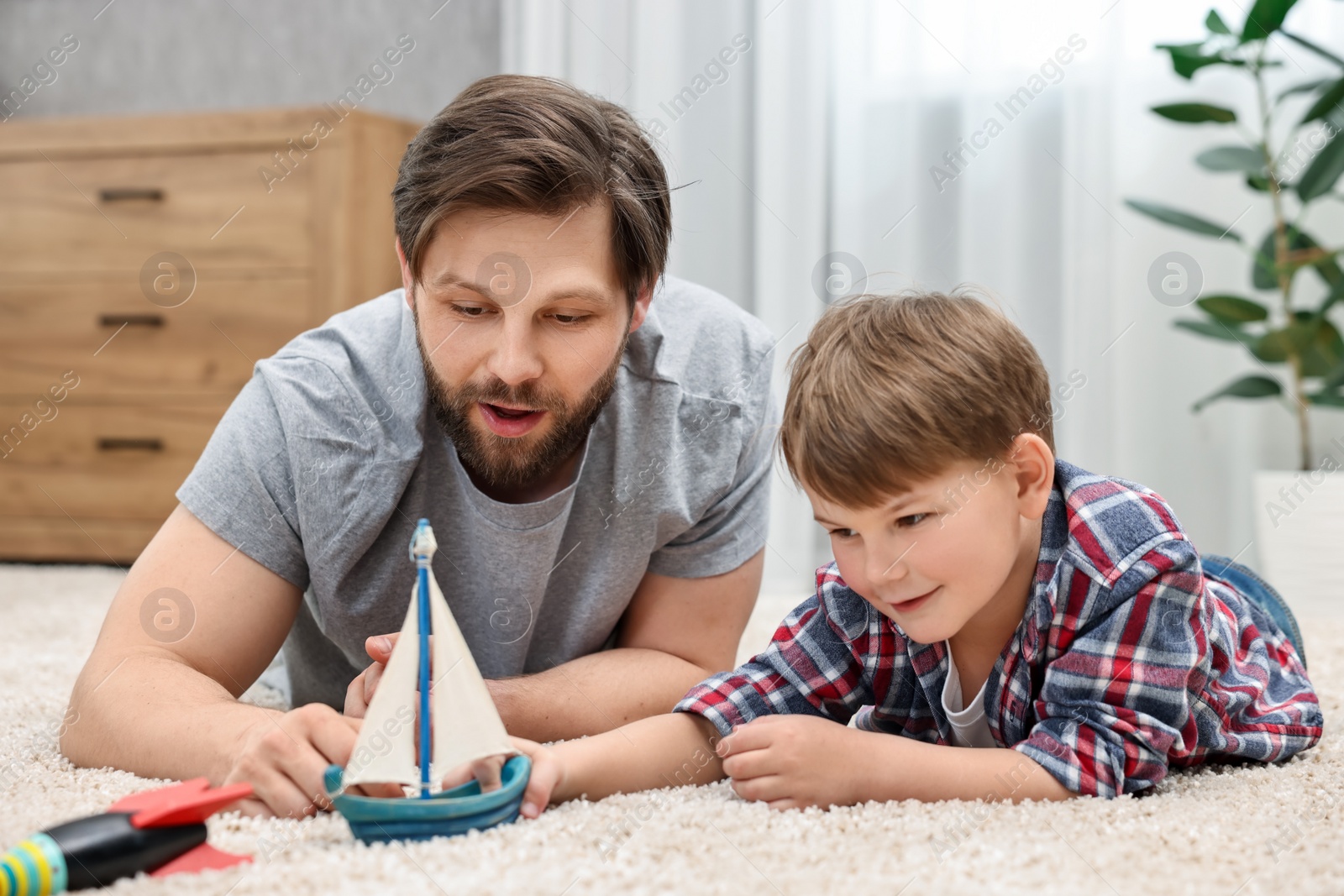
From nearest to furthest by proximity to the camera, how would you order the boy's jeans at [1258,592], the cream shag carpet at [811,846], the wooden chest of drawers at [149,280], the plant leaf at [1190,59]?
the cream shag carpet at [811,846] < the boy's jeans at [1258,592] < the plant leaf at [1190,59] < the wooden chest of drawers at [149,280]

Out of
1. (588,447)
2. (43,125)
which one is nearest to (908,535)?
(588,447)

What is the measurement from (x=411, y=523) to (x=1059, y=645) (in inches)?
22.2

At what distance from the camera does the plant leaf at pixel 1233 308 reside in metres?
1.91

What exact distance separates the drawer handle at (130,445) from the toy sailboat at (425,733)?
79.0 inches

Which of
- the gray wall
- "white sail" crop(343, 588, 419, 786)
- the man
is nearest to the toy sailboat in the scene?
"white sail" crop(343, 588, 419, 786)

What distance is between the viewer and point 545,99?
979mm

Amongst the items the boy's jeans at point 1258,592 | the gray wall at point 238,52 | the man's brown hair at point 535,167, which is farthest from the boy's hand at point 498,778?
the gray wall at point 238,52

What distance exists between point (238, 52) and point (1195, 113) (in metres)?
2.10

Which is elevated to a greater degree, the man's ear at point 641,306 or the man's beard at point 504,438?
the man's ear at point 641,306

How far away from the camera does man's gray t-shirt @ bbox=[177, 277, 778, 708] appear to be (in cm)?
99

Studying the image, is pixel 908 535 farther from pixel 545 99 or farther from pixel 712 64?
pixel 712 64

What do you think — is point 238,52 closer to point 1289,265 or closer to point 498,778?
point 1289,265

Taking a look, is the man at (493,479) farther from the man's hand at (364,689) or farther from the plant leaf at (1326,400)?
the plant leaf at (1326,400)

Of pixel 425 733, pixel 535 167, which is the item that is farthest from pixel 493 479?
pixel 425 733
